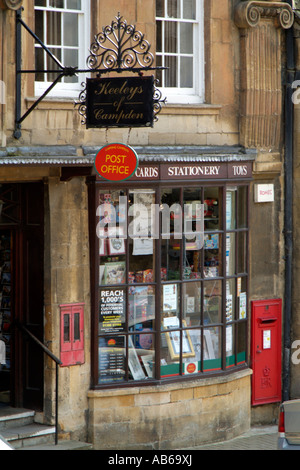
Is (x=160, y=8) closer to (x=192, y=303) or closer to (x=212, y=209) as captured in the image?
(x=212, y=209)

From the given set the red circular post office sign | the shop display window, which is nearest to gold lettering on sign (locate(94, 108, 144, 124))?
the red circular post office sign

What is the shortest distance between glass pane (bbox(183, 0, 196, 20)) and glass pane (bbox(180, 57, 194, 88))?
56 centimetres

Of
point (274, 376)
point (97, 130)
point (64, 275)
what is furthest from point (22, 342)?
point (274, 376)

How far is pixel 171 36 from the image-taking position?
40.9ft

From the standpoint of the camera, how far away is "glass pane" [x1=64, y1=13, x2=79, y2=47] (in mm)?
11703

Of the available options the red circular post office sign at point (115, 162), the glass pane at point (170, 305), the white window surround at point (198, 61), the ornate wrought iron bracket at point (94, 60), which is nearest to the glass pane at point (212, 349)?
the glass pane at point (170, 305)

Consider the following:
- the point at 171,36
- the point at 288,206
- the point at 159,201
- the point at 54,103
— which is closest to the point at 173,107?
the point at 171,36

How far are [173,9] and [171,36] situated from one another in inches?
14.6

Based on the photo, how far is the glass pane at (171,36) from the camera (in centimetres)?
1243

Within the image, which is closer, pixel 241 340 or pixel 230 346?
pixel 230 346

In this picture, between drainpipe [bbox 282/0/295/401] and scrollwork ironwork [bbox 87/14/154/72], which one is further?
drainpipe [bbox 282/0/295/401]

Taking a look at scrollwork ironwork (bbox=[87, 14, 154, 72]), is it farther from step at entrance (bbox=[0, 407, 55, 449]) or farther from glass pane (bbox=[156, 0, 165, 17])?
step at entrance (bbox=[0, 407, 55, 449])

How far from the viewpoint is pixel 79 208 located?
1179cm

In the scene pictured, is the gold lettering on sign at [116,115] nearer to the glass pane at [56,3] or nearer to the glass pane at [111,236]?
the glass pane at [111,236]
